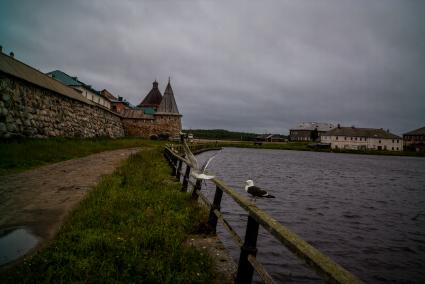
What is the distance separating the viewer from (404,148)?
341ft

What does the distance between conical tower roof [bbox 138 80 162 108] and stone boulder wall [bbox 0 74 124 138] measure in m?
44.4

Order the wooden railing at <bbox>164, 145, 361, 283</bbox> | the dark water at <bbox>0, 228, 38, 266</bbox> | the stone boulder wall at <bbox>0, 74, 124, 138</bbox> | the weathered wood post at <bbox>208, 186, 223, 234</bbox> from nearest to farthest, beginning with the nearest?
the wooden railing at <bbox>164, 145, 361, 283</bbox>
the dark water at <bbox>0, 228, 38, 266</bbox>
the weathered wood post at <bbox>208, 186, 223, 234</bbox>
the stone boulder wall at <bbox>0, 74, 124, 138</bbox>

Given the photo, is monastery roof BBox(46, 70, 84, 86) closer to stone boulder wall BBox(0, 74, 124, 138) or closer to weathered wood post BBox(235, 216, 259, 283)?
stone boulder wall BBox(0, 74, 124, 138)

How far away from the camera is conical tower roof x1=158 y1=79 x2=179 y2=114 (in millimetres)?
54656

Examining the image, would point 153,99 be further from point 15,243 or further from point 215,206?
point 15,243

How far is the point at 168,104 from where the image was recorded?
5516 cm

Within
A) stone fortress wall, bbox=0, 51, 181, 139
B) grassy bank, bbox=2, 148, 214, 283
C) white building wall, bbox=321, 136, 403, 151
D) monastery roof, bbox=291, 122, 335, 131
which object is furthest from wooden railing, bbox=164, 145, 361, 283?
monastery roof, bbox=291, 122, 335, 131

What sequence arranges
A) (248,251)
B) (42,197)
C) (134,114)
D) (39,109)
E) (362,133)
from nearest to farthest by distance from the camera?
(248,251), (42,197), (39,109), (134,114), (362,133)

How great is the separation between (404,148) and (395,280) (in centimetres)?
11844

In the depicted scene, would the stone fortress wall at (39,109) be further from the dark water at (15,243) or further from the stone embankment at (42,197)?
the dark water at (15,243)

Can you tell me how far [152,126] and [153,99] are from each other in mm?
24806

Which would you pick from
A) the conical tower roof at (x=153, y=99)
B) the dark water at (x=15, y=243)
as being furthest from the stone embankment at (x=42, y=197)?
the conical tower roof at (x=153, y=99)

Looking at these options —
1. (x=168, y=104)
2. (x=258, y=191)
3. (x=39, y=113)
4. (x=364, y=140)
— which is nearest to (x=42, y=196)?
(x=258, y=191)

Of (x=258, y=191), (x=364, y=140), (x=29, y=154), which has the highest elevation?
(x=364, y=140)
